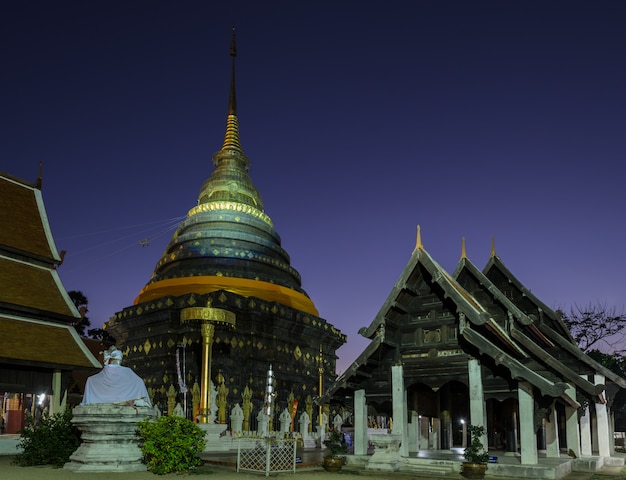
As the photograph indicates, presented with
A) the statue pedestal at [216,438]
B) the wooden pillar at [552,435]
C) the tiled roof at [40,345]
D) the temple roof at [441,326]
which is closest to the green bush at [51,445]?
the tiled roof at [40,345]

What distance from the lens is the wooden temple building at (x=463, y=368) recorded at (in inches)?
679

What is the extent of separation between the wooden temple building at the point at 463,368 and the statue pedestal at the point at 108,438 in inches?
249

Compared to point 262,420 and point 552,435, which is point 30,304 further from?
point 552,435

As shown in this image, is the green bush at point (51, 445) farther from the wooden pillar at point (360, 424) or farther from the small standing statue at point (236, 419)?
the small standing statue at point (236, 419)

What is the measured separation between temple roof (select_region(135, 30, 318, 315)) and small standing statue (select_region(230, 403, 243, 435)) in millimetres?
9088

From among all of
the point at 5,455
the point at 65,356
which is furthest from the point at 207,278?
the point at 5,455

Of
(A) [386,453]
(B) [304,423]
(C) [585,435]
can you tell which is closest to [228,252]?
(B) [304,423]

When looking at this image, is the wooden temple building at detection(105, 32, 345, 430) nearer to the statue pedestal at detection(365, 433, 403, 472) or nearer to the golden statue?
the golden statue

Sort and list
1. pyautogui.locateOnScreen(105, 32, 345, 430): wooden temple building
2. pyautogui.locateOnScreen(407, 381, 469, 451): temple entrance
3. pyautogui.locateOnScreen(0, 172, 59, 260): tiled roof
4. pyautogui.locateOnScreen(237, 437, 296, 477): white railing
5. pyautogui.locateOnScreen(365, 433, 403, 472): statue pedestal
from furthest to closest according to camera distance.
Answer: pyautogui.locateOnScreen(105, 32, 345, 430): wooden temple building → pyautogui.locateOnScreen(0, 172, 59, 260): tiled roof → pyautogui.locateOnScreen(407, 381, 469, 451): temple entrance → pyautogui.locateOnScreen(365, 433, 403, 472): statue pedestal → pyautogui.locateOnScreen(237, 437, 296, 477): white railing

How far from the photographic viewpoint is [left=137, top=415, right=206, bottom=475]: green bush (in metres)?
16.2

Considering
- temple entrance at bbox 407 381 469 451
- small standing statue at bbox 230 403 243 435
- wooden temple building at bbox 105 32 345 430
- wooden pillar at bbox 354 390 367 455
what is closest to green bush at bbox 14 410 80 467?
wooden pillar at bbox 354 390 367 455

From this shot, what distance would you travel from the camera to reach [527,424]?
16797 millimetres

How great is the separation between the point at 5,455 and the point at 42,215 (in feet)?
39.1

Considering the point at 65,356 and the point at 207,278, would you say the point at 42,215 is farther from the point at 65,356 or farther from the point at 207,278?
the point at 207,278
